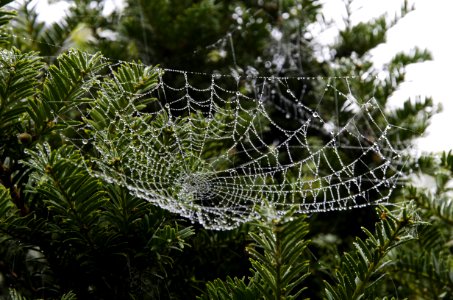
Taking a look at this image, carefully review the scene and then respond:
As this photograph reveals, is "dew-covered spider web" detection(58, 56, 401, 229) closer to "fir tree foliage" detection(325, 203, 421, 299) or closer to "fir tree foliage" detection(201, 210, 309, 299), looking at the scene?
"fir tree foliage" detection(201, 210, 309, 299)

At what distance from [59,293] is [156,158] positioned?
39 cm

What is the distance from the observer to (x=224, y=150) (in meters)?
1.42

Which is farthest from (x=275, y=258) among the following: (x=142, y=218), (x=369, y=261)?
(x=142, y=218)

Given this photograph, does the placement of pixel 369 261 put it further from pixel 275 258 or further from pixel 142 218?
pixel 142 218

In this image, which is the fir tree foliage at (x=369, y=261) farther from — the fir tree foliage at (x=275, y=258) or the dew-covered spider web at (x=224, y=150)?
the dew-covered spider web at (x=224, y=150)

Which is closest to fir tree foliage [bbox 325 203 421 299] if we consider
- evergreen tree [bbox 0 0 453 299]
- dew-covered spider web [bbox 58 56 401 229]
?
evergreen tree [bbox 0 0 453 299]

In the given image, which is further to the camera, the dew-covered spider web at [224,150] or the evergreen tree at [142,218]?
the dew-covered spider web at [224,150]

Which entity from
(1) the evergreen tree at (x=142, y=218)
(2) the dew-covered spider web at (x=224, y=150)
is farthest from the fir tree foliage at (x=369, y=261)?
(2) the dew-covered spider web at (x=224, y=150)

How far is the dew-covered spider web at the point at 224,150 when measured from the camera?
105 centimetres

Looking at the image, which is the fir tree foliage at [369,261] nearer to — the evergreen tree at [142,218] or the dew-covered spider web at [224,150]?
the evergreen tree at [142,218]

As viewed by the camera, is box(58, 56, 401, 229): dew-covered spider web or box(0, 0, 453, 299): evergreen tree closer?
box(0, 0, 453, 299): evergreen tree

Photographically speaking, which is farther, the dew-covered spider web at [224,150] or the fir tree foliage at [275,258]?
the dew-covered spider web at [224,150]

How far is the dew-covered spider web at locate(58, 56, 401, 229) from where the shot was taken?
1.05m

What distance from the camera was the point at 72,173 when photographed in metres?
0.88
